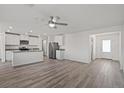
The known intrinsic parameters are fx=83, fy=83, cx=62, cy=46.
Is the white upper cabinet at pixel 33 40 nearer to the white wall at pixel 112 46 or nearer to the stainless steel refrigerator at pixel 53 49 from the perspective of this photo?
the stainless steel refrigerator at pixel 53 49

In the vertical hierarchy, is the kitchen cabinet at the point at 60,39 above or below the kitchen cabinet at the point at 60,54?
above

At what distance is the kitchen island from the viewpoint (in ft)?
15.6

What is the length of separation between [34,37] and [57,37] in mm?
2539

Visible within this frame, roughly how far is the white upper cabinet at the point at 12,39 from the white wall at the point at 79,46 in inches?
172

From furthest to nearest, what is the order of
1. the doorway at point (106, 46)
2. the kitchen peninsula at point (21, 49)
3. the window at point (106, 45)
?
the window at point (106, 45), the doorway at point (106, 46), the kitchen peninsula at point (21, 49)

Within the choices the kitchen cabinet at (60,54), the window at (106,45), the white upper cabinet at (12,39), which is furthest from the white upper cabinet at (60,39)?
the window at (106,45)

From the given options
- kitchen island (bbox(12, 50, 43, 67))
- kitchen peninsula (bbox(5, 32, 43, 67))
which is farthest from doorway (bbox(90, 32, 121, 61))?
kitchen peninsula (bbox(5, 32, 43, 67))

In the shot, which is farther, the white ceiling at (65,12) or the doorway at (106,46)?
the doorway at (106,46)

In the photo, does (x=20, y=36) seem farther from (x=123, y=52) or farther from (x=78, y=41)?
(x=123, y=52)

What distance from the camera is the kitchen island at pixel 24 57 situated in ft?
15.6

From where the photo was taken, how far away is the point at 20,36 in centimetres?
761

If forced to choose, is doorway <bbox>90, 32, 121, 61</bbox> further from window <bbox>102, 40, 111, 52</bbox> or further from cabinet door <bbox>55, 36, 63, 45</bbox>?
cabinet door <bbox>55, 36, 63, 45</bbox>

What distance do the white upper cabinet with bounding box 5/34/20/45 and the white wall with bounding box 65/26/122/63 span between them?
437 centimetres
